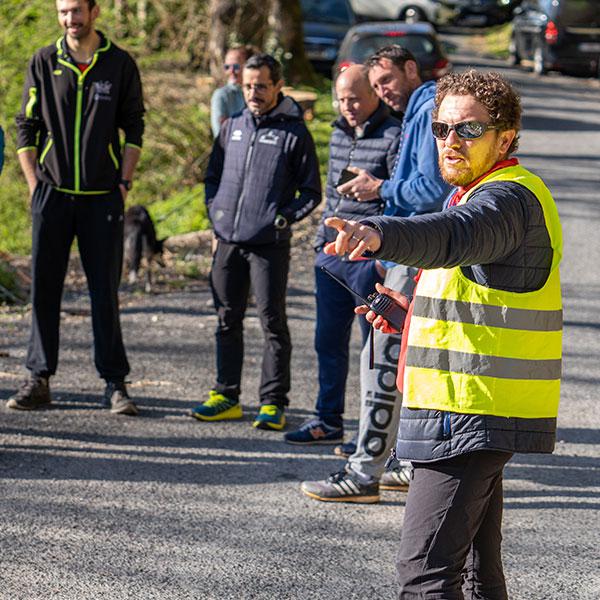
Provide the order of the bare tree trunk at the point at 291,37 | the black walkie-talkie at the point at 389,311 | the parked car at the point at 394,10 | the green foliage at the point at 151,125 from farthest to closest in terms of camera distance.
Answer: the parked car at the point at 394,10 → the bare tree trunk at the point at 291,37 → the green foliage at the point at 151,125 → the black walkie-talkie at the point at 389,311

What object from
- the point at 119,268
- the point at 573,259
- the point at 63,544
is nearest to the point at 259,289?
the point at 119,268

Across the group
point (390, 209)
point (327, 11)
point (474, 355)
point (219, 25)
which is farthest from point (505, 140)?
point (327, 11)

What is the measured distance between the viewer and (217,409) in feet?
20.9

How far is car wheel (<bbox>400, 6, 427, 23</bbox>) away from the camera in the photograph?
102ft

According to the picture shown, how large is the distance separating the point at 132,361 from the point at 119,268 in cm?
114

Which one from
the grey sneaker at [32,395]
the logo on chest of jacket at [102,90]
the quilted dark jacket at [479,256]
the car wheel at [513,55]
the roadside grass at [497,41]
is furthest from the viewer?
the roadside grass at [497,41]

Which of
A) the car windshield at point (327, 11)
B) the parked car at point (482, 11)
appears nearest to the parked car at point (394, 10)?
the parked car at point (482, 11)

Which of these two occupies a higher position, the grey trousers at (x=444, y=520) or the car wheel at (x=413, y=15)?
the car wheel at (x=413, y=15)

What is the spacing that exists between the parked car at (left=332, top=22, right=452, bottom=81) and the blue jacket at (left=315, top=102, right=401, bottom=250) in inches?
475

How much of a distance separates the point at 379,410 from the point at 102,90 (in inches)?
93.6

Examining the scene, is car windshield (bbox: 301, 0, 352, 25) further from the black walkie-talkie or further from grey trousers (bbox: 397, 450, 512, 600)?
grey trousers (bbox: 397, 450, 512, 600)

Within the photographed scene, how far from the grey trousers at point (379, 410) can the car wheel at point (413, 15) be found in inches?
1056

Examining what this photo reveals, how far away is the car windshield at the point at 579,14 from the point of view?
23.7m

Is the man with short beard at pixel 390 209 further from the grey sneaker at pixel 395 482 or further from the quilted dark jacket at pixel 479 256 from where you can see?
the quilted dark jacket at pixel 479 256
